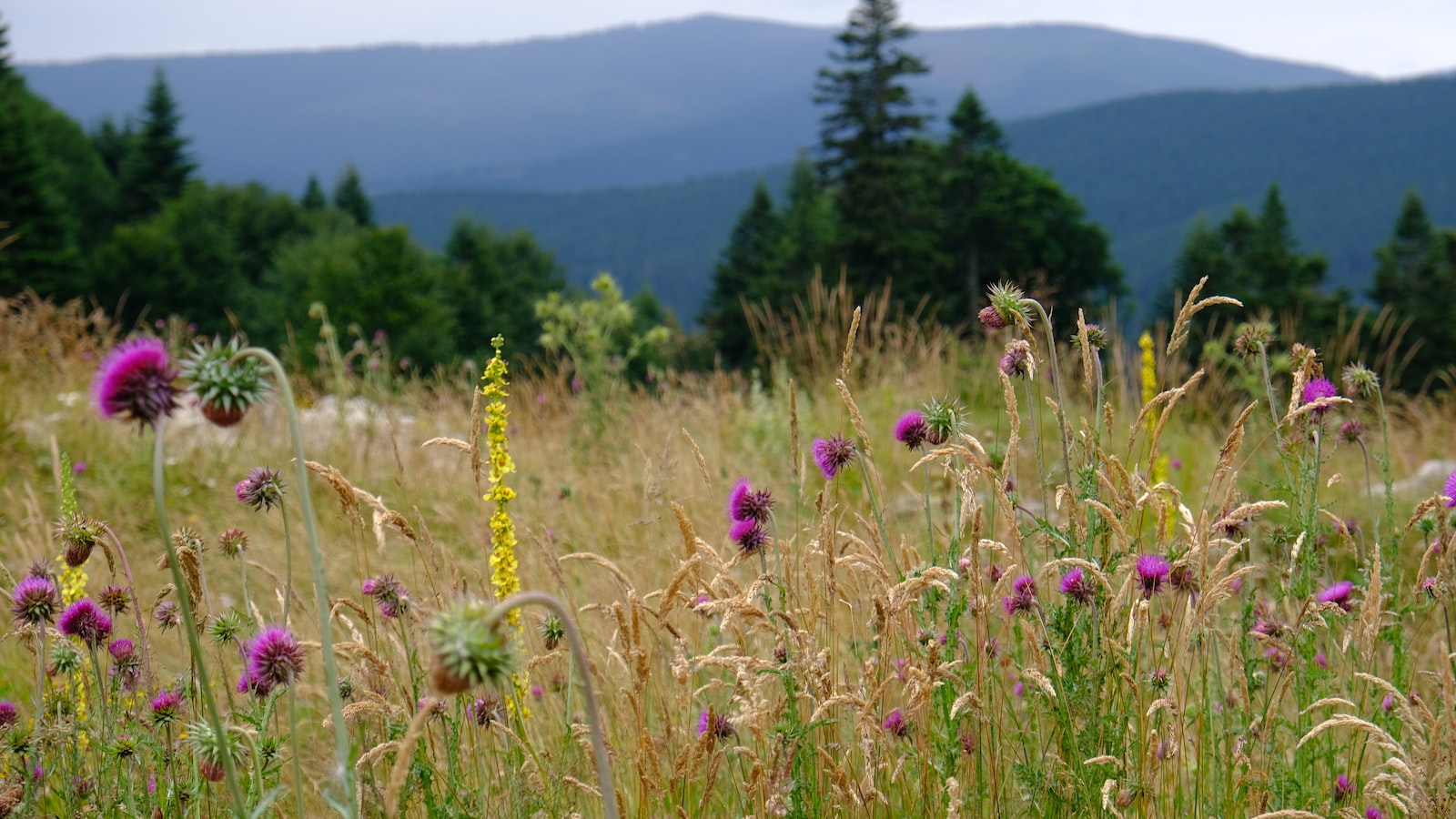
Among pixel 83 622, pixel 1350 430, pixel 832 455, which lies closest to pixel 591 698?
pixel 832 455

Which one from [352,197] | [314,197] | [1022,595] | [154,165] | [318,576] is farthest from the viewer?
[352,197]

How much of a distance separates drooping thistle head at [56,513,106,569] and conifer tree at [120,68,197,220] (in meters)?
57.8

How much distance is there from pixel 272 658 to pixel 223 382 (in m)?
0.64

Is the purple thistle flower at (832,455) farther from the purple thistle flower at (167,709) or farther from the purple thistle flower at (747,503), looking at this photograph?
the purple thistle flower at (167,709)

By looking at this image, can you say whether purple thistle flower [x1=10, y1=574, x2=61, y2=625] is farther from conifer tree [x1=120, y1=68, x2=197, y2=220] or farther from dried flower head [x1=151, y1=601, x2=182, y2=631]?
conifer tree [x1=120, y1=68, x2=197, y2=220]

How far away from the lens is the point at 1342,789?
6.61 ft

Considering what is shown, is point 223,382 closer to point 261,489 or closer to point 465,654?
point 465,654

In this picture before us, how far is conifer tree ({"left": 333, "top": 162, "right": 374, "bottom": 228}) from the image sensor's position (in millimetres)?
66625

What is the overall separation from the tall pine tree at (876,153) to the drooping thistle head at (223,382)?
33037mm

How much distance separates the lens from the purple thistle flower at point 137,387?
104cm

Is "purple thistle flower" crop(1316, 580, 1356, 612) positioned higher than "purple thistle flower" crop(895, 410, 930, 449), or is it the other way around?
"purple thistle flower" crop(895, 410, 930, 449)

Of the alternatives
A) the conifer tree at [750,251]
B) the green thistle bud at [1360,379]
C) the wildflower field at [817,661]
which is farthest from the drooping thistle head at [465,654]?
the conifer tree at [750,251]

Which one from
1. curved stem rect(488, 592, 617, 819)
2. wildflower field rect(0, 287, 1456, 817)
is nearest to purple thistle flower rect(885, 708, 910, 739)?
wildflower field rect(0, 287, 1456, 817)

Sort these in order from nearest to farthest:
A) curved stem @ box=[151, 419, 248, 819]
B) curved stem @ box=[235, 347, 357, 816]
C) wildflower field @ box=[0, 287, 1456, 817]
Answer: curved stem @ box=[151, 419, 248, 819] < curved stem @ box=[235, 347, 357, 816] < wildflower field @ box=[0, 287, 1456, 817]
